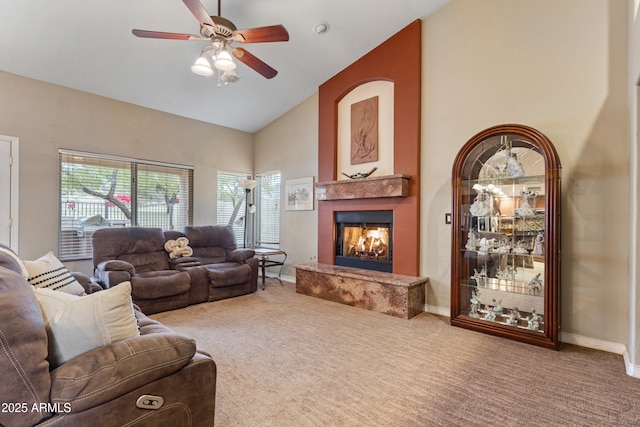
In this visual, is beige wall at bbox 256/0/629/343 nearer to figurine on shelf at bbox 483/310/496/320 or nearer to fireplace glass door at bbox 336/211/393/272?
figurine on shelf at bbox 483/310/496/320

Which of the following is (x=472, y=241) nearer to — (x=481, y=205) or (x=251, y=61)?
(x=481, y=205)

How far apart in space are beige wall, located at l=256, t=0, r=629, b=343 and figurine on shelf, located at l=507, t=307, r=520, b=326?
38 cm

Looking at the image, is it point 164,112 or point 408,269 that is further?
point 164,112

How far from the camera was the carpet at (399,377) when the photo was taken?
1873 mm

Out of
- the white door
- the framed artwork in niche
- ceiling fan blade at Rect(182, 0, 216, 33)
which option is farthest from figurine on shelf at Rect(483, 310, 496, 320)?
the white door

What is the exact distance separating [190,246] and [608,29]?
18.4ft

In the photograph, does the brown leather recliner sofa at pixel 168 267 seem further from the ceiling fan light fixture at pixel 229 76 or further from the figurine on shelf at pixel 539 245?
the figurine on shelf at pixel 539 245

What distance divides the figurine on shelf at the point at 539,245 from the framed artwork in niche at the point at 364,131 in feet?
7.21

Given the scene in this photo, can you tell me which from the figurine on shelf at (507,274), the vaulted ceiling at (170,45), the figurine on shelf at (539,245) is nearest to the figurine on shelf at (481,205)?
the figurine on shelf at (539,245)

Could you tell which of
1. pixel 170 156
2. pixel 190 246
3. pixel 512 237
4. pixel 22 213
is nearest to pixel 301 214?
pixel 190 246

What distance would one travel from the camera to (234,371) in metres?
2.39

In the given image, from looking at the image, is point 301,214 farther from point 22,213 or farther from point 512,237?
point 22,213

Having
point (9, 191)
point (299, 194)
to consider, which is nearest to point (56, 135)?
point (9, 191)

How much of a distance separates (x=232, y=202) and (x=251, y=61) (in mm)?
3554
